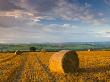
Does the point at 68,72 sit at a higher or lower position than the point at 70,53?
lower

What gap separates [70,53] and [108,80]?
20.6 feet

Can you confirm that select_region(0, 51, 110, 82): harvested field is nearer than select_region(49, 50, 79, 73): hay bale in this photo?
Yes

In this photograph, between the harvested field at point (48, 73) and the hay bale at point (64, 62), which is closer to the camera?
the harvested field at point (48, 73)

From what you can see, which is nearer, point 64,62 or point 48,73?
point 48,73

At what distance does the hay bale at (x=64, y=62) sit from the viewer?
61.7ft

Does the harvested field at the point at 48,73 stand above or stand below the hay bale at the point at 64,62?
below

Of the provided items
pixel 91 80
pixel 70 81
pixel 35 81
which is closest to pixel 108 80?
pixel 91 80

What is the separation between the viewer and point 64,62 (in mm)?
19062

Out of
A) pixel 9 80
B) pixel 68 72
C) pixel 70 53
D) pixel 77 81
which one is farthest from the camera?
pixel 70 53

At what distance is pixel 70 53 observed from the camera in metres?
20.1

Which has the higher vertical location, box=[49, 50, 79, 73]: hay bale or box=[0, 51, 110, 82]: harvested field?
box=[49, 50, 79, 73]: hay bale

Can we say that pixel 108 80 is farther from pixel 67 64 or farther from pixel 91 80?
pixel 67 64

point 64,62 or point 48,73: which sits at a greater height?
point 64,62

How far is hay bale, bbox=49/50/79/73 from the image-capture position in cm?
1882
